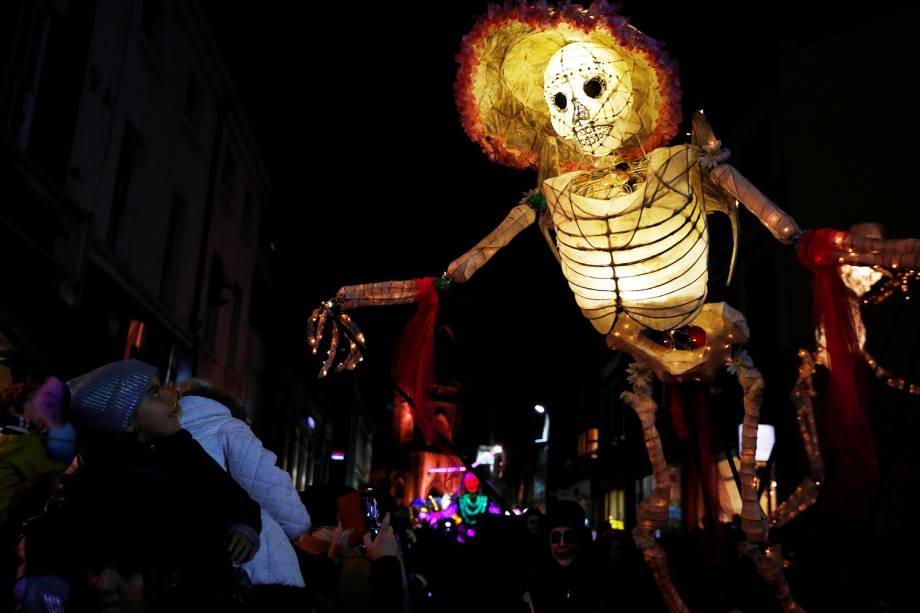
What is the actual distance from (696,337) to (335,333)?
6.88 ft

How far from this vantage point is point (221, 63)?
16.8 metres

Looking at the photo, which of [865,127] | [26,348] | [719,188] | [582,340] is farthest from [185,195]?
[719,188]

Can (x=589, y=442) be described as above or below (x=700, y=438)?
above

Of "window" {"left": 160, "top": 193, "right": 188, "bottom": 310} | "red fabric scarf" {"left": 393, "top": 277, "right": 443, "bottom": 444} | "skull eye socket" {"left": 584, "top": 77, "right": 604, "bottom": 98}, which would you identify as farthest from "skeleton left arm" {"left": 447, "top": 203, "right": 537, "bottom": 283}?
"window" {"left": 160, "top": 193, "right": 188, "bottom": 310}

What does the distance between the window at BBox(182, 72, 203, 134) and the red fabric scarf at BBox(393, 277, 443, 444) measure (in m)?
12.0

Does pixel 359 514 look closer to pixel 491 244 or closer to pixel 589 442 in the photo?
pixel 491 244

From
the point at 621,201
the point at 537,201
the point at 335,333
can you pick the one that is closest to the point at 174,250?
the point at 335,333

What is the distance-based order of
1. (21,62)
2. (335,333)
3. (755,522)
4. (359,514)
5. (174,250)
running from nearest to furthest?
(359,514) → (755,522) → (335,333) → (21,62) → (174,250)

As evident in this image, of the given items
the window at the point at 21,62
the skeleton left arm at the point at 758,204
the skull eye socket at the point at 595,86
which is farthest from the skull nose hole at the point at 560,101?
the window at the point at 21,62

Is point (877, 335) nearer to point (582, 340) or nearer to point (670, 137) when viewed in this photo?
point (582, 340)

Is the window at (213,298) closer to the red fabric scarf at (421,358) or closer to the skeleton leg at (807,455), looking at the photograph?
the red fabric scarf at (421,358)

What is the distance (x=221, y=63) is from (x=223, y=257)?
4111 mm

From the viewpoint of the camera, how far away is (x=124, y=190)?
12586 millimetres

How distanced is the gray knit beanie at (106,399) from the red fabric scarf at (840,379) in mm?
3009
